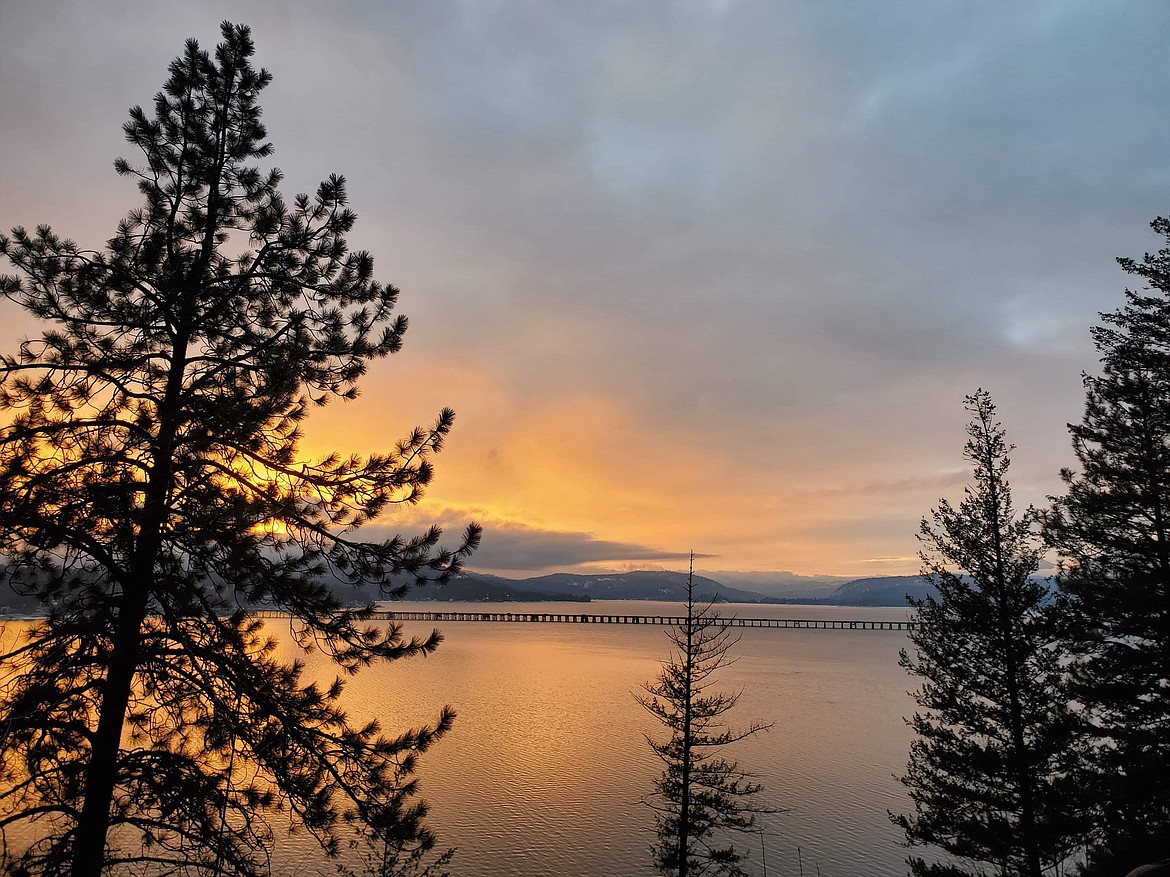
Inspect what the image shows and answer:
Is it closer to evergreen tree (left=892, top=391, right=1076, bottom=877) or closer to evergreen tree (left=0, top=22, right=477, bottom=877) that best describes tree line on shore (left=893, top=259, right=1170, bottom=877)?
evergreen tree (left=892, top=391, right=1076, bottom=877)

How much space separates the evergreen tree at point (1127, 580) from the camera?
14.4 meters

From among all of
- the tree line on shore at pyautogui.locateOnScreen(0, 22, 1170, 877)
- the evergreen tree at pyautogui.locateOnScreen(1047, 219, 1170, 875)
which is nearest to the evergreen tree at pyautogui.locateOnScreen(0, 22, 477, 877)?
the tree line on shore at pyautogui.locateOnScreen(0, 22, 1170, 877)

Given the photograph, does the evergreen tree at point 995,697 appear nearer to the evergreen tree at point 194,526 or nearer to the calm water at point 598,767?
the calm water at point 598,767

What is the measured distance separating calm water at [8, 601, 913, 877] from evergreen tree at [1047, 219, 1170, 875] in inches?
472

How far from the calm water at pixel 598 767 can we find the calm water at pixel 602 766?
0.10 metres

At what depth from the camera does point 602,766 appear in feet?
121

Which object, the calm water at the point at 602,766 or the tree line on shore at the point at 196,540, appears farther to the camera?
the calm water at the point at 602,766

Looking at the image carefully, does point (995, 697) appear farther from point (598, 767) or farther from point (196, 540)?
point (598, 767)

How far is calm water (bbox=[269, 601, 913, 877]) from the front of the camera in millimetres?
24609

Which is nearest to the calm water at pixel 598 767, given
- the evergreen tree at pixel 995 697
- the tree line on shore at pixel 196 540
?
the evergreen tree at pixel 995 697

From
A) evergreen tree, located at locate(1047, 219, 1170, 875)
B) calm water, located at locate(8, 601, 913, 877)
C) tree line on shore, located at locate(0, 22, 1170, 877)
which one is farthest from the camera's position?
calm water, located at locate(8, 601, 913, 877)

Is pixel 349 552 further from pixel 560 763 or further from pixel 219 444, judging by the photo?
pixel 560 763

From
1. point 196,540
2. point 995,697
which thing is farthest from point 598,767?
point 196,540

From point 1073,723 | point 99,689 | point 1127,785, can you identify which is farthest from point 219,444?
point 1073,723
